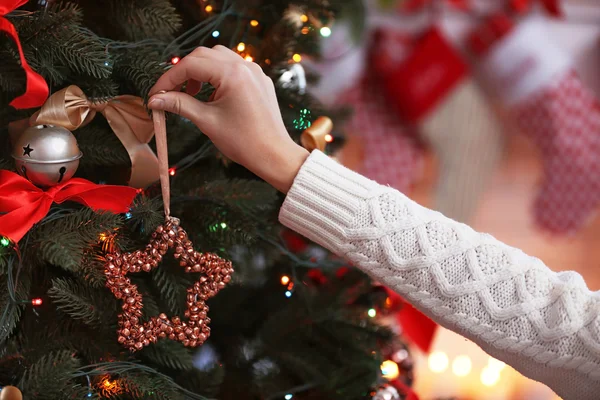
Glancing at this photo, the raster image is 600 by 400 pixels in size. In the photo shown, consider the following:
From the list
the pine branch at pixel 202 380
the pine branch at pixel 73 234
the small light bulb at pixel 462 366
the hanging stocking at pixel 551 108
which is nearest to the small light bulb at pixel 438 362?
the small light bulb at pixel 462 366

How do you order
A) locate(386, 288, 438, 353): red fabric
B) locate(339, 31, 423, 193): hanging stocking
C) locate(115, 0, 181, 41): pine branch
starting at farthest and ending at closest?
locate(339, 31, 423, 193): hanging stocking → locate(386, 288, 438, 353): red fabric → locate(115, 0, 181, 41): pine branch

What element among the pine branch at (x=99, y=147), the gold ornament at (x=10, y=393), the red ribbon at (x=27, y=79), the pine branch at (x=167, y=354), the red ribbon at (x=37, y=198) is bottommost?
the pine branch at (x=167, y=354)

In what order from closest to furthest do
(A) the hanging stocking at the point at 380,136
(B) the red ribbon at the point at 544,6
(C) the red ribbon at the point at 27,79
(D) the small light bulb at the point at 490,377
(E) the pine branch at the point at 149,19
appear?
(C) the red ribbon at the point at 27,79
(E) the pine branch at the point at 149,19
(D) the small light bulb at the point at 490,377
(B) the red ribbon at the point at 544,6
(A) the hanging stocking at the point at 380,136

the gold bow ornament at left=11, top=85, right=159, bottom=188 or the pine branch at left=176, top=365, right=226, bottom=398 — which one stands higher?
the gold bow ornament at left=11, top=85, right=159, bottom=188

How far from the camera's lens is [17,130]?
2.05ft

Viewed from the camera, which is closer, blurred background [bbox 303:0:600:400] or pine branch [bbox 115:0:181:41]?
pine branch [bbox 115:0:181:41]

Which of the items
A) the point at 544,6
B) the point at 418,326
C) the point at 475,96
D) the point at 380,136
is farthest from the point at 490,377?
the point at 544,6

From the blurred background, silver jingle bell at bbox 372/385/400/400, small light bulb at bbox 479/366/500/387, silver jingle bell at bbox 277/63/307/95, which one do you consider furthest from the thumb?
the blurred background

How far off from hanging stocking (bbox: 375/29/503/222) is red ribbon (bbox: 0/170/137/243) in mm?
1512

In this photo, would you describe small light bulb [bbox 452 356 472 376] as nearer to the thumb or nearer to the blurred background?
the blurred background

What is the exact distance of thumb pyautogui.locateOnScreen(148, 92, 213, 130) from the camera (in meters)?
0.59

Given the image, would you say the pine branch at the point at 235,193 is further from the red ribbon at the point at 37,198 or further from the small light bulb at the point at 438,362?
the small light bulb at the point at 438,362

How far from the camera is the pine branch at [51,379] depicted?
1.84 feet

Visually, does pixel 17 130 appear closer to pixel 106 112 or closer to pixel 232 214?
pixel 106 112
